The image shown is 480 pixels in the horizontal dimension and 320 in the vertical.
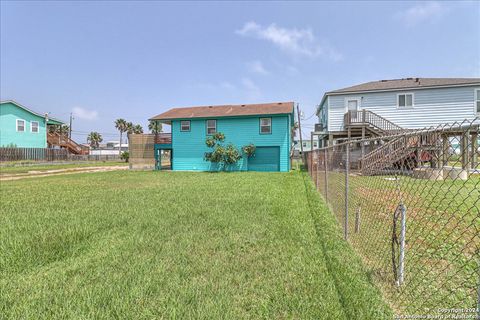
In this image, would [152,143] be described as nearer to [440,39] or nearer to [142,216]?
[142,216]

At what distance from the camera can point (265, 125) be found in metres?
18.4

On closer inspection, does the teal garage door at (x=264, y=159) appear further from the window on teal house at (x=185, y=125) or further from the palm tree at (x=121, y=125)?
the palm tree at (x=121, y=125)

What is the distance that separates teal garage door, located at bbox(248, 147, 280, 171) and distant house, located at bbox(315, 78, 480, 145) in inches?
160

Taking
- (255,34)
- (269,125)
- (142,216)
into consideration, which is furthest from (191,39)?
(142,216)

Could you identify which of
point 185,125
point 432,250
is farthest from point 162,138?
point 432,250

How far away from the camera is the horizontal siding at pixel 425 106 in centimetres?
1512

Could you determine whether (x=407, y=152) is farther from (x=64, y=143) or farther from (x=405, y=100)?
(x=64, y=143)

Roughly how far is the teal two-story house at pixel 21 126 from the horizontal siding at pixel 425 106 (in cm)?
3239

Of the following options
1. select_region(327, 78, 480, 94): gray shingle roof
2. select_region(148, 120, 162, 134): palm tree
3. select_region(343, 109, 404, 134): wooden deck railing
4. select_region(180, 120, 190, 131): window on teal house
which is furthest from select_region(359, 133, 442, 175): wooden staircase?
select_region(148, 120, 162, 134): palm tree

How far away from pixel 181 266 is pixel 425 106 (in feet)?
59.4

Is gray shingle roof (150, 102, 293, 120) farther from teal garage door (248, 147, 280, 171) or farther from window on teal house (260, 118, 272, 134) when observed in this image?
teal garage door (248, 147, 280, 171)

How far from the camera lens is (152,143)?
21.3 meters

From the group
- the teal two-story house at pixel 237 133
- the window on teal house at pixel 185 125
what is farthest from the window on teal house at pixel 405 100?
the window on teal house at pixel 185 125

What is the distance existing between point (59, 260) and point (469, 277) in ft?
16.1
